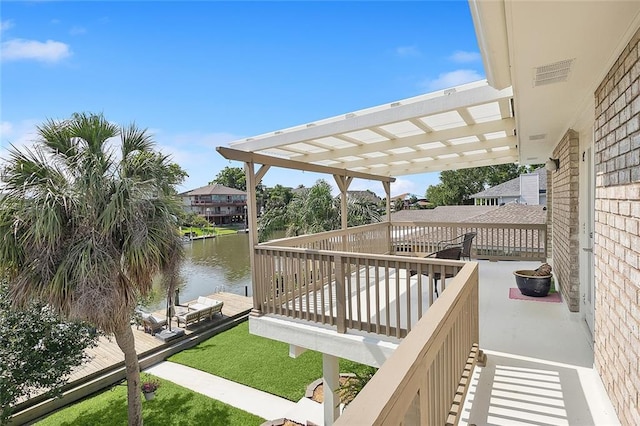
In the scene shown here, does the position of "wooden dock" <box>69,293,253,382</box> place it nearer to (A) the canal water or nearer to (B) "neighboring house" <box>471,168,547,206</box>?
(A) the canal water

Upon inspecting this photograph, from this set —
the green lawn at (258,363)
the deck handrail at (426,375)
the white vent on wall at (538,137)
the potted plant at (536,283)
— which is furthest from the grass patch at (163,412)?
the white vent on wall at (538,137)

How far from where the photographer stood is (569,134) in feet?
15.4

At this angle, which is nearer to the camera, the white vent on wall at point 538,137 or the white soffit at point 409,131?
the white soffit at point 409,131

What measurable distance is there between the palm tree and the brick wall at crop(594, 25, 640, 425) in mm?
6428

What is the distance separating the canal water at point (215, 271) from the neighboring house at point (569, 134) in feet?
36.0

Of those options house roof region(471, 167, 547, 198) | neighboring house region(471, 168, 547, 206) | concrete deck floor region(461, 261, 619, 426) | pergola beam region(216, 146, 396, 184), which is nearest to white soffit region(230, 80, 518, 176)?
pergola beam region(216, 146, 396, 184)

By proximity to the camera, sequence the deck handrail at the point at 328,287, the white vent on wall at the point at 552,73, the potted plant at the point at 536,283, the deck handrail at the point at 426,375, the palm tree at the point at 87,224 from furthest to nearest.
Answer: the palm tree at the point at 87,224, the potted plant at the point at 536,283, the deck handrail at the point at 328,287, the white vent on wall at the point at 552,73, the deck handrail at the point at 426,375

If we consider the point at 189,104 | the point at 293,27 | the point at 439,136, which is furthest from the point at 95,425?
the point at 189,104

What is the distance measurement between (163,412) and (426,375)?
872 cm

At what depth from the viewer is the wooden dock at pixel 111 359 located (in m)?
8.65

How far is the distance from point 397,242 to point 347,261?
18.7 ft

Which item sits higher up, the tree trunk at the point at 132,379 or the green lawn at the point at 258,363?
the tree trunk at the point at 132,379

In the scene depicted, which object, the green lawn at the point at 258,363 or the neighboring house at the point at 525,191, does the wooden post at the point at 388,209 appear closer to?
the green lawn at the point at 258,363

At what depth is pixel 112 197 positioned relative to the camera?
20.0ft
